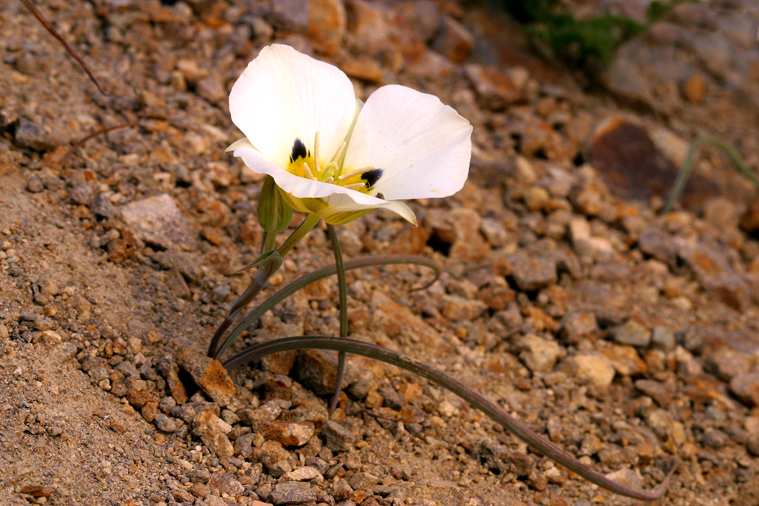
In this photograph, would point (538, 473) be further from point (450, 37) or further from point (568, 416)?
point (450, 37)

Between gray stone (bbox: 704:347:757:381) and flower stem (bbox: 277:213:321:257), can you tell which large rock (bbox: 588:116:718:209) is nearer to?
gray stone (bbox: 704:347:757:381)

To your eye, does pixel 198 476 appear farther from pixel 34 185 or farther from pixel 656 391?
pixel 656 391

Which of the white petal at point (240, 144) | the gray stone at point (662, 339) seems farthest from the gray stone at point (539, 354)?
the white petal at point (240, 144)

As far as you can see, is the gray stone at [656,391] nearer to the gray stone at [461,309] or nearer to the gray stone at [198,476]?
the gray stone at [461,309]

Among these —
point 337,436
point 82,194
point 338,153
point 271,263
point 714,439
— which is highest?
point 338,153

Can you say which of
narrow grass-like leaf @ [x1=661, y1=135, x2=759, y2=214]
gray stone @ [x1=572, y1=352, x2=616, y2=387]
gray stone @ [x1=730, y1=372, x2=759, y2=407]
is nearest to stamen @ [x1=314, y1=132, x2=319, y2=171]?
gray stone @ [x1=572, y1=352, x2=616, y2=387]

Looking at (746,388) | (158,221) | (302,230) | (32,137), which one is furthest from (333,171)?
(746,388)
